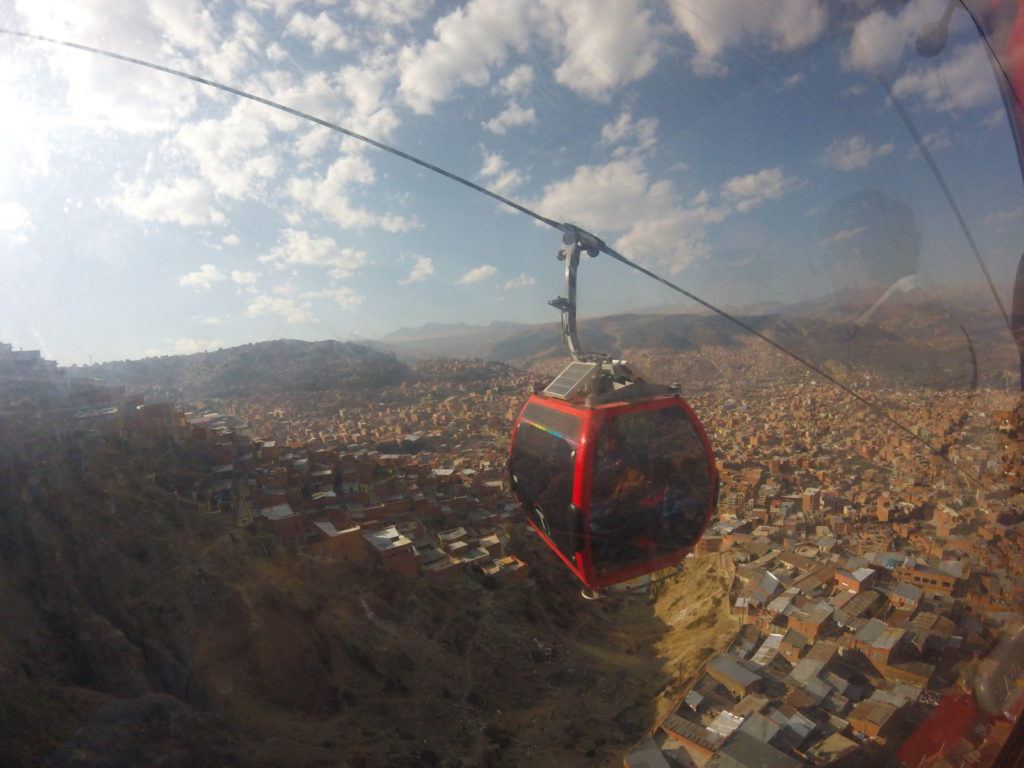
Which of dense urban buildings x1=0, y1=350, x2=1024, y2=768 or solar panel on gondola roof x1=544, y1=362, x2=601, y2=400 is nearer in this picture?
solar panel on gondola roof x1=544, y1=362, x2=601, y2=400

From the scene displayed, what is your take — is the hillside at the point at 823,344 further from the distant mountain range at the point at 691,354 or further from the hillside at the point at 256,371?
the hillside at the point at 256,371

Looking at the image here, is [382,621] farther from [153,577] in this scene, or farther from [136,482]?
[136,482]

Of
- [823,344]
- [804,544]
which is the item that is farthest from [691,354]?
[823,344]

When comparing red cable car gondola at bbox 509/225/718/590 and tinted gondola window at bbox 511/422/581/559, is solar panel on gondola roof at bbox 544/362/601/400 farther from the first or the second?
tinted gondola window at bbox 511/422/581/559

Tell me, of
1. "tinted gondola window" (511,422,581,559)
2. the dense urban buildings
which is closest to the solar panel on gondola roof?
"tinted gondola window" (511,422,581,559)

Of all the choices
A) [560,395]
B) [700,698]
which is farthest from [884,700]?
[560,395]

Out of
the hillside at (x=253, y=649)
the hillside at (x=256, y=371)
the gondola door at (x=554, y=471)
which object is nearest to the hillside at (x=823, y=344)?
the gondola door at (x=554, y=471)
